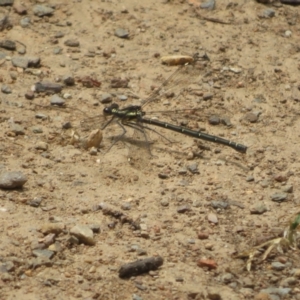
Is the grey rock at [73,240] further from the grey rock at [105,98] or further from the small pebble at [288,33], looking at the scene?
the small pebble at [288,33]

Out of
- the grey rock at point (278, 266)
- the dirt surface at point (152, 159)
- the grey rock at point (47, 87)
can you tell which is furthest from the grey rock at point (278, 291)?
the grey rock at point (47, 87)

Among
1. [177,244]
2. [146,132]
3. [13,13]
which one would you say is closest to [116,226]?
[177,244]

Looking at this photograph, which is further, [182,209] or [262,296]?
[182,209]

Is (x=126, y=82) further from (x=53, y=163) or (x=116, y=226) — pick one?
(x=116, y=226)

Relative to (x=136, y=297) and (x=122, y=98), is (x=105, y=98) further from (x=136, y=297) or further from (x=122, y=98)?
(x=136, y=297)

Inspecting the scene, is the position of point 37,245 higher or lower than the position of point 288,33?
lower

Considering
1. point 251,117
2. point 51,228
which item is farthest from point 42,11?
point 51,228

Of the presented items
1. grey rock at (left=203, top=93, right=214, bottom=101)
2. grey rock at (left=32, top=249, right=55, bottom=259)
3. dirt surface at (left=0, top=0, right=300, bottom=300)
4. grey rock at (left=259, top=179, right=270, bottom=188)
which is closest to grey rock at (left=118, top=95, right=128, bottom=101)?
dirt surface at (left=0, top=0, right=300, bottom=300)
